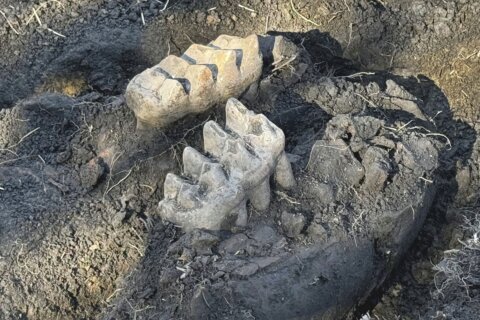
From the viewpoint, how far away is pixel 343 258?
249cm

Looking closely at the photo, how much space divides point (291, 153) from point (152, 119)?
530mm

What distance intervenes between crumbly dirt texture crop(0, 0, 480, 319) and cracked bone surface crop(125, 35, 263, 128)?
97mm

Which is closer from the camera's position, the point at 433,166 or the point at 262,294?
the point at 262,294

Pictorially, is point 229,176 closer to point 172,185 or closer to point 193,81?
point 172,185

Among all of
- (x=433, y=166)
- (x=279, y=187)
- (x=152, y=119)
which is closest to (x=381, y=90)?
(x=433, y=166)

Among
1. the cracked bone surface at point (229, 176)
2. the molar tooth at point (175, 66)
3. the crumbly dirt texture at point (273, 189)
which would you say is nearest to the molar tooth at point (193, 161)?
the cracked bone surface at point (229, 176)

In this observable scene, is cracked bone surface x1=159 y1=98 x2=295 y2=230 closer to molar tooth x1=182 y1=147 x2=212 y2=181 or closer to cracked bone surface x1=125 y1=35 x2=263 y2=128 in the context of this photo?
molar tooth x1=182 y1=147 x2=212 y2=181

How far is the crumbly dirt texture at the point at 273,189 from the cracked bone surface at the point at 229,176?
0.19ft

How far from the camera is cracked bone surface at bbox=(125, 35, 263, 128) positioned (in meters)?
2.65

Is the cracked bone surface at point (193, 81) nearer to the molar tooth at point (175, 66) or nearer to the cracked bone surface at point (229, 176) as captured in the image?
the molar tooth at point (175, 66)

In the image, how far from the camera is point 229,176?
8.13ft

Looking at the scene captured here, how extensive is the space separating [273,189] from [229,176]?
19 centimetres

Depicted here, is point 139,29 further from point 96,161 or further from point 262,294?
point 262,294

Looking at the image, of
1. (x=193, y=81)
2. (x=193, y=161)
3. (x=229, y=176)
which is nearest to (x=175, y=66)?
(x=193, y=81)
